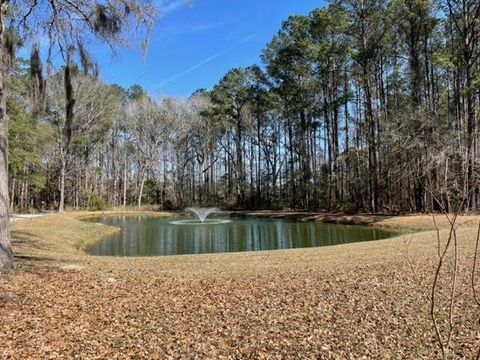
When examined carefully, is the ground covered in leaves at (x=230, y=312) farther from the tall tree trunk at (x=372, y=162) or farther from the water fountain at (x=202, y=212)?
the water fountain at (x=202, y=212)

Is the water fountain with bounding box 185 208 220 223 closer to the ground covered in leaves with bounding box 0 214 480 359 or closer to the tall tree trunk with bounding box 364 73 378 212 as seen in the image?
the tall tree trunk with bounding box 364 73 378 212

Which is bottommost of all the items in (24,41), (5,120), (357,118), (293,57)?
(5,120)

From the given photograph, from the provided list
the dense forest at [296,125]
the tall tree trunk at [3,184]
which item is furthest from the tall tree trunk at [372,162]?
the tall tree trunk at [3,184]

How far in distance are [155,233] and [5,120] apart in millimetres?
14062

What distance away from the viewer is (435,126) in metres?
22.6

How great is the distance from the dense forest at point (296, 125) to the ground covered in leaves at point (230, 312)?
141 inches

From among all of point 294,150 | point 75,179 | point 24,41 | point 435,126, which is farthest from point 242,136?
point 24,41

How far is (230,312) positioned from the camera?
5.22 m

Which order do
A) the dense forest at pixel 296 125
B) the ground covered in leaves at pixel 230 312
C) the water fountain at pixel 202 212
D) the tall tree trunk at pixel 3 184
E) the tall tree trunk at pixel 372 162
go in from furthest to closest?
the water fountain at pixel 202 212 < the tall tree trunk at pixel 372 162 < the dense forest at pixel 296 125 < the tall tree trunk at pixel 3 184 < the ground covered in leaves at pixel 230 312

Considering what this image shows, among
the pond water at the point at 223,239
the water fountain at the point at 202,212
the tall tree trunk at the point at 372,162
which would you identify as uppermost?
the tall tree trunk at the point at 372,162

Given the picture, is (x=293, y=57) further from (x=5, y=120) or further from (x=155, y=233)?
(x=5, y=120)

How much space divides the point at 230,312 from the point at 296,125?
3584 cm

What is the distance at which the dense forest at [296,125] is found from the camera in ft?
71.5

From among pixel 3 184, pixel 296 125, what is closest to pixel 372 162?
pixel 296 125
